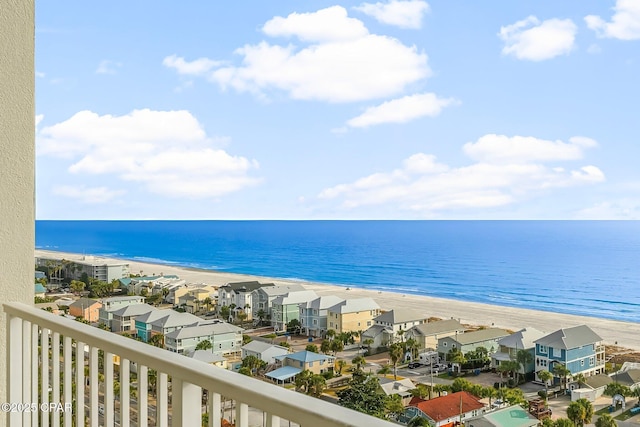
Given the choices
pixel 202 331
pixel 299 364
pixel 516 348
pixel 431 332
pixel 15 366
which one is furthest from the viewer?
pixel 431 332

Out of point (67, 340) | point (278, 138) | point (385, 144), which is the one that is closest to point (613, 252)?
point (385, 144)

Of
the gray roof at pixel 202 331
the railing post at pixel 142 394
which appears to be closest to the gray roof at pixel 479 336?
the gray roof at pixel 202 331

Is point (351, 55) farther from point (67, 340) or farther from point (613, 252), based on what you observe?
point (67, 340)

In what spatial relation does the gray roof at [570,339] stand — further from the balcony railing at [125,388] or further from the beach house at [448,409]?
the balcony railing at [125,388]

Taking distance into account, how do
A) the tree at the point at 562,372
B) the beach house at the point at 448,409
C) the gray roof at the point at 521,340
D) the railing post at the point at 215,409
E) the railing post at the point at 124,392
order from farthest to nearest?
the gray roof at the point at 521,340, the tree at the point at 562,372, the beach house at the point at 448,409, the railing post at the point at 124,392, the railing post at the point at 215,409

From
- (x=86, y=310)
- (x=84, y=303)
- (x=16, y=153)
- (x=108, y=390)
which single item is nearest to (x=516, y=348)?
(x=108, y=390)

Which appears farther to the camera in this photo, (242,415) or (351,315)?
(351,315)

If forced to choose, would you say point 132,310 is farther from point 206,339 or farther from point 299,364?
point 299,364
